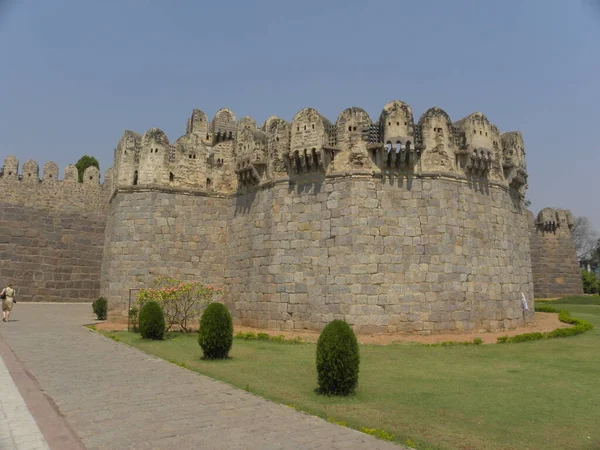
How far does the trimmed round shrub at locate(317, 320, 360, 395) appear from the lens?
7672 millimetres

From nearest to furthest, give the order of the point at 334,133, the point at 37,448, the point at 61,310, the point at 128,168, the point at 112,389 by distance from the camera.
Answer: the point at 37,448 < the point at 112,389 < the point at 334,133 < the point at 128,168 < the point at 61,310

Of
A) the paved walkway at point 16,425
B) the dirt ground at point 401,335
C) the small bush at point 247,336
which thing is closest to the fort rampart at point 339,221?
the dirt ground at point 401,335

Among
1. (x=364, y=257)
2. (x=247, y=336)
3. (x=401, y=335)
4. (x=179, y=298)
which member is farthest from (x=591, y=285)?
(x=179, y=298)

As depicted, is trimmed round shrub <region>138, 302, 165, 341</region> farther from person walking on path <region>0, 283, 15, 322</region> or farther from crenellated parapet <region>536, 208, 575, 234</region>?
crenellated parapet <region>536, 208, 575, 234</region>

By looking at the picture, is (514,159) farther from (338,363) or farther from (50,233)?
(50,233)

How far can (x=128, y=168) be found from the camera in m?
19.2

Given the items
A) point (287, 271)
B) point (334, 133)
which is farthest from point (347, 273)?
point (334, 133)

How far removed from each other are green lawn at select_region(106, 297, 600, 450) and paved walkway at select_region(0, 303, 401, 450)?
599 millimetres

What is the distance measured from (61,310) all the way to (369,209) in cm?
1716

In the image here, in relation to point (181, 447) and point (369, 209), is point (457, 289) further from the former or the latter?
point (181, 447)

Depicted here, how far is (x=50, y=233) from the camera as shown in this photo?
26953mm

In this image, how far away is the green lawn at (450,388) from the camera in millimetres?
5965

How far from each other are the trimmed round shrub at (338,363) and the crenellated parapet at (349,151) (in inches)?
356

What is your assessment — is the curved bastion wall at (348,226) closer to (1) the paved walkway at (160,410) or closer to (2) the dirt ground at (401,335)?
(2) the dirt ground at (401,335)
